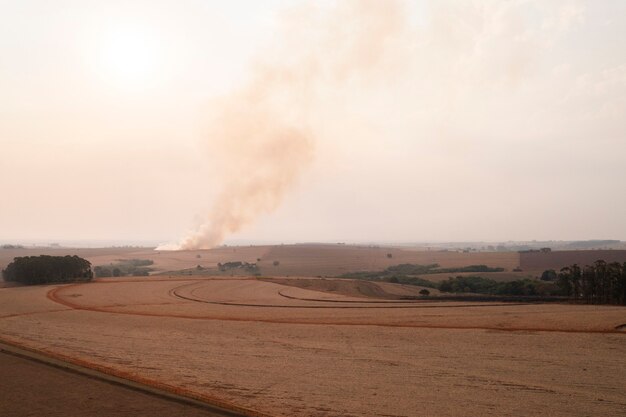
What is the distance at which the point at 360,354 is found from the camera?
20.6m

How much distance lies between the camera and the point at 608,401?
14078 mm

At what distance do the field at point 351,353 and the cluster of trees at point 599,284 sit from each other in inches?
526

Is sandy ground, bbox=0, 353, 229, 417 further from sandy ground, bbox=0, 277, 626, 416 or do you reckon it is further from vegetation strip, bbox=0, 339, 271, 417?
sandy ground, bbox=0, 277, 626, 416

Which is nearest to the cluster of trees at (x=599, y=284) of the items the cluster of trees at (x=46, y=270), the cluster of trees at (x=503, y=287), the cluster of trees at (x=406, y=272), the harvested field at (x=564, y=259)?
the cluster of trees at (x=503, y=287)

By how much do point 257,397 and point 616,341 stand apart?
14968 millimetres

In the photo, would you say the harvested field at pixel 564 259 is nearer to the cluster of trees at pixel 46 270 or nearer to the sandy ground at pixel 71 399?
the cluster of trees at pixel 46 270

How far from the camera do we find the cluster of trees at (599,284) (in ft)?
133

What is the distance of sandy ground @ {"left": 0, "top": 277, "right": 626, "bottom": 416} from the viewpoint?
14.6 meters

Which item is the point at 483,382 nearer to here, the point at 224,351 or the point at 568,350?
the point at 568,350

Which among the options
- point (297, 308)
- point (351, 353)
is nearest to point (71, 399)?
point (351, 353)

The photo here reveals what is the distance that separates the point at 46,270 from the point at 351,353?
52393 mm

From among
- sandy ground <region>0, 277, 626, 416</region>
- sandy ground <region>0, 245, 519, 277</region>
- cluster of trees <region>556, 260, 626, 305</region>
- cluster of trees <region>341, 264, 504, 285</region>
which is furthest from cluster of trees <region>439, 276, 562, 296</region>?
sandy ground <region>0, 245, 519, 277</region>

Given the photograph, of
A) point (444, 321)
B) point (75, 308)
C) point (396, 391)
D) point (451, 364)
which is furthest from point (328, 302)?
point (396, 391)

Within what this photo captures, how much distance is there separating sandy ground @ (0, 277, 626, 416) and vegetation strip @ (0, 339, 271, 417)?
24 centimetres
